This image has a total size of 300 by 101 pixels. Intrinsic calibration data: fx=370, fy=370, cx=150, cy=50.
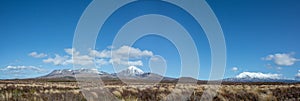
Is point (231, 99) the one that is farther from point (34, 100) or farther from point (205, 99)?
point (34, 100)

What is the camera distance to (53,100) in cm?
1261

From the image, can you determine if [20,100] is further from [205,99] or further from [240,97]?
[240,97]

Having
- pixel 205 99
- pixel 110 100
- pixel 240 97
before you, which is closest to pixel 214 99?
pixel 205 99

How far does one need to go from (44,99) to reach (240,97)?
26.0ft

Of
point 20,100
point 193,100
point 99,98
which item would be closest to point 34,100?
point 20,100

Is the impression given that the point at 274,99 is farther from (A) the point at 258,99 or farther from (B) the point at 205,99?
(B) the point at 205,99

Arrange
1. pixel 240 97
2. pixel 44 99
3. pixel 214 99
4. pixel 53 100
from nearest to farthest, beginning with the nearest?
pixel 53 100
pixel 44 99
pixel 214 99
pixel 240 97

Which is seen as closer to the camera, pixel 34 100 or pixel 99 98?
pixel 34 100

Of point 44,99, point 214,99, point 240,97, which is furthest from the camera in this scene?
point 240,97

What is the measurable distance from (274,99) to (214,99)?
262 centimetres

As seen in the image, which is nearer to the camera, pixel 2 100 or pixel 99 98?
pixel 2 100

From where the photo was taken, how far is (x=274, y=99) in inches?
590

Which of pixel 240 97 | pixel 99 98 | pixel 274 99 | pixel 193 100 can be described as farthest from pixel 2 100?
pixel 274 99

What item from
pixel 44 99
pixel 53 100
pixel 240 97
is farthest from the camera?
pixel 240 97
